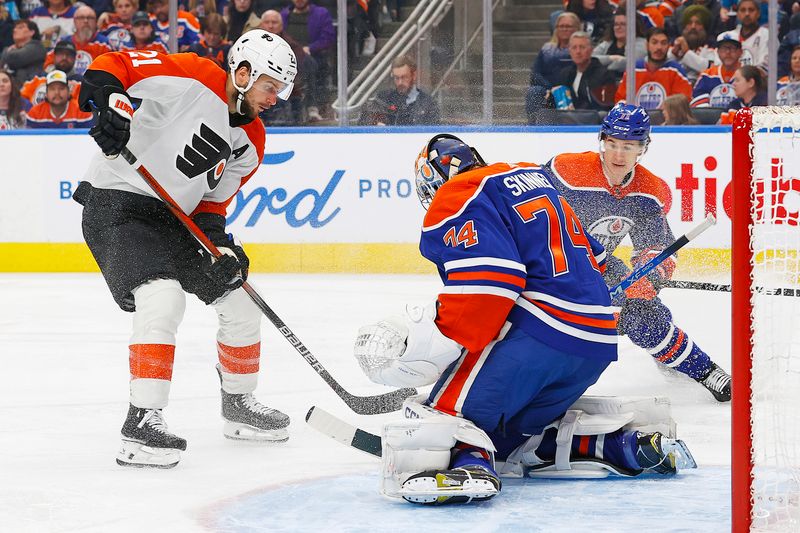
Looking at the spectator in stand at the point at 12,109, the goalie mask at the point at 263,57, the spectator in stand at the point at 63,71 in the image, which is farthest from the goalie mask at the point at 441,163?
the spectator in stand at the point at 12,109

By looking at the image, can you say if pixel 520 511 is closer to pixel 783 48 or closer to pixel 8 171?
pixel 783 48

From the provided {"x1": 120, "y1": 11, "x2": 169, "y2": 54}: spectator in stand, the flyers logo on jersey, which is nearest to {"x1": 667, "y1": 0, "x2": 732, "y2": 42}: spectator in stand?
{"x1": 120, "y1": 11, "x2": 169, "y2": 54}: spectator in stand

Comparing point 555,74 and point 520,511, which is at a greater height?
point 555,74

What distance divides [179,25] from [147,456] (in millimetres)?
4406

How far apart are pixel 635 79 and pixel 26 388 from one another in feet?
12.5

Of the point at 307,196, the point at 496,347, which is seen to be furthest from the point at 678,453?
the point at 307,196

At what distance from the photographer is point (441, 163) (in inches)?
101

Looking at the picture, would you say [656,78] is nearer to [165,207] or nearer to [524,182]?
[165,207]

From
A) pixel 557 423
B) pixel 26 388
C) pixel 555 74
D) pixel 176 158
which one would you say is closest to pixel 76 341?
pixel 26 388

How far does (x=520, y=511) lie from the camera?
236cm

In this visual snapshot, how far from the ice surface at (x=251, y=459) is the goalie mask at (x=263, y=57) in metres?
0.90

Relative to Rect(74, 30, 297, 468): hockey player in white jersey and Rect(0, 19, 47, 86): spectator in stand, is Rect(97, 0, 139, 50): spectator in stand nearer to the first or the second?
Rect(0, 19, 47, 86): spectator in stand

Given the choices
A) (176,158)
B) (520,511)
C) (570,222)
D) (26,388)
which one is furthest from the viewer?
(26,388)

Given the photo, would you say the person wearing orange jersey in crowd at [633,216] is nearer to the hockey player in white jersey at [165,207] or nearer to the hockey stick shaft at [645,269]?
the hockey stick shaft at [645,269]
